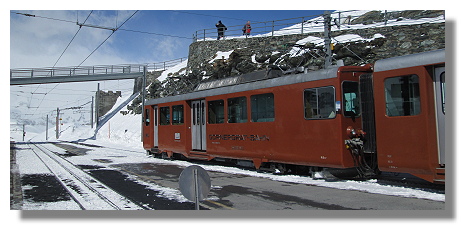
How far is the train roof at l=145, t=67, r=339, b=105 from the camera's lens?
31.0ft

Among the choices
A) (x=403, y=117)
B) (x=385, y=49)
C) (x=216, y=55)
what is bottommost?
(x=403, y=117)

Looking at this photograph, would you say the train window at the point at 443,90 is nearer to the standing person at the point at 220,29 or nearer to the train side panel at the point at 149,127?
the standing person at the point at 220,29

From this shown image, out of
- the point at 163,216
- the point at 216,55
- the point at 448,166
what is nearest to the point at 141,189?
the point at 163,216

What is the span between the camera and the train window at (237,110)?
39.0 feet

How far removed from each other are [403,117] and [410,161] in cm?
97

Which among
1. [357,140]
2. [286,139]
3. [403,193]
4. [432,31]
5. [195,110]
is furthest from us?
[432,31]

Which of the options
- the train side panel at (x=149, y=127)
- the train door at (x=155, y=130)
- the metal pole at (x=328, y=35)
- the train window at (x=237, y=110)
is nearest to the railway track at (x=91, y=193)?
the train window at (x=237, y=110)

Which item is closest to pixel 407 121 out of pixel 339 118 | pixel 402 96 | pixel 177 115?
pixel 402 96

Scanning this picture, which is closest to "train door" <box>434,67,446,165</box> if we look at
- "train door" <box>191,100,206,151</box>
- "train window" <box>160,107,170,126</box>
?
"train door" <box>191,100,206,151</box>

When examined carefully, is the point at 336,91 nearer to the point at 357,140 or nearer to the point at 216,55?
the point at 357,140

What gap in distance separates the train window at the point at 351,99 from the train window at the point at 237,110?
12.4ft

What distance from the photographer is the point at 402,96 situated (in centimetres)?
791

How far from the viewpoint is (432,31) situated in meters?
A: 17.7

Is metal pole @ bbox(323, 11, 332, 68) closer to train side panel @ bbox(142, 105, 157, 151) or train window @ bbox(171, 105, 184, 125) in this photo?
train window @ bbox(171, 105, 184, 125)
